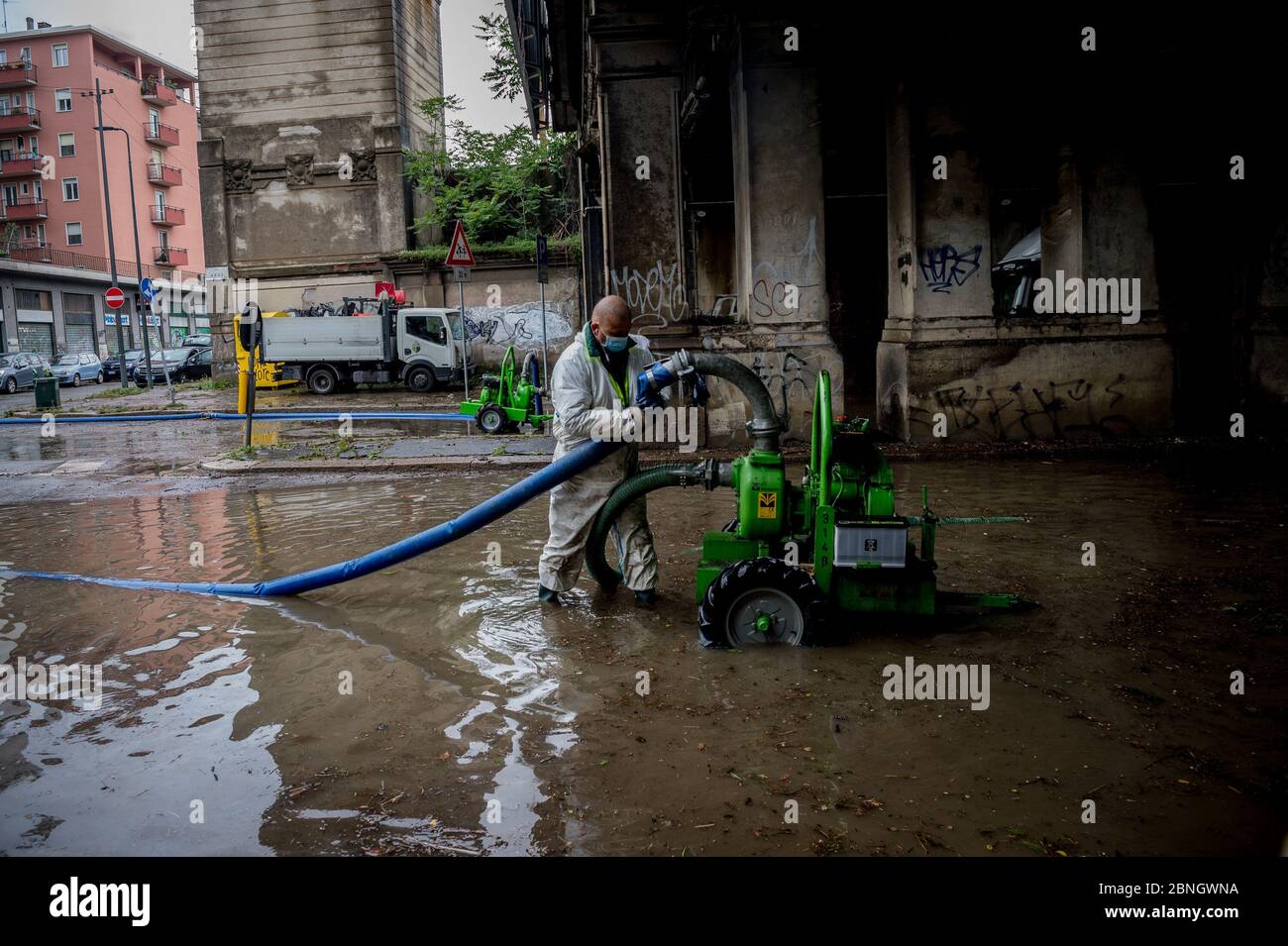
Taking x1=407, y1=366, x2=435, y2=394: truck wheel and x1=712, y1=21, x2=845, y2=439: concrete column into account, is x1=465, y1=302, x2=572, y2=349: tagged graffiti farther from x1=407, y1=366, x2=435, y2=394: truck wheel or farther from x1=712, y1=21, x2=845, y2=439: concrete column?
x1=712, y1=21, x2=845, y2=439: concrete column

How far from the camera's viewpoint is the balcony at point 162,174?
201ft

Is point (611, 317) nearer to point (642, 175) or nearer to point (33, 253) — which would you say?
point (642, 175)

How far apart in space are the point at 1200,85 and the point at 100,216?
5827 centimetres

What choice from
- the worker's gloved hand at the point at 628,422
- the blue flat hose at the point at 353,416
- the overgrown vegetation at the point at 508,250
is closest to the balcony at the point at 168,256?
the overgrown vegetation at the point at 508,250

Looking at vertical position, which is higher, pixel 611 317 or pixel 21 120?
pixel 21 120

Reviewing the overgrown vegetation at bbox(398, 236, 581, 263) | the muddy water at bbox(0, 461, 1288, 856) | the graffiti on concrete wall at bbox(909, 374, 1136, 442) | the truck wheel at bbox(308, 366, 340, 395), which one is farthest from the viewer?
the overgrown vegetation at bbox(398, 236, 581, 263)

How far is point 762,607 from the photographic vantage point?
196 inches

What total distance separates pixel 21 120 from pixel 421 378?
150 ft

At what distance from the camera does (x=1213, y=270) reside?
12.9 m

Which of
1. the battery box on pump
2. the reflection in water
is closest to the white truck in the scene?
the reflection in water

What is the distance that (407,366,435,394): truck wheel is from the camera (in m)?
25.6

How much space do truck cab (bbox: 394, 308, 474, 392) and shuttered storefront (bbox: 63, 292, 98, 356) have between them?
32352mm

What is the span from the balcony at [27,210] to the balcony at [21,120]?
3960 millimetres

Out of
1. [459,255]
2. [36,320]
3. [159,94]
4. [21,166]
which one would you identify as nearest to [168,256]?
[21,166]
